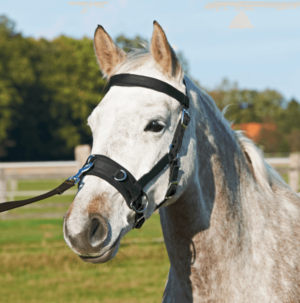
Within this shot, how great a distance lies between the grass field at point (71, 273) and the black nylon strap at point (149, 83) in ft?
9.41

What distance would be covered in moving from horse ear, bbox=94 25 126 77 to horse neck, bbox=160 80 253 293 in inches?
22.1

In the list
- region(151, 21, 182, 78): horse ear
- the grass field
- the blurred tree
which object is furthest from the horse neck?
the blurred tree

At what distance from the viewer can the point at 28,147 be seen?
43375mm

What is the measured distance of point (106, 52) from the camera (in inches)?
105

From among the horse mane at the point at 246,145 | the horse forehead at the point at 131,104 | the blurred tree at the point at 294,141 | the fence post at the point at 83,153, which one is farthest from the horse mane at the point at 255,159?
the blurred tree at the point at 294,141

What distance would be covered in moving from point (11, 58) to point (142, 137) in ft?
155

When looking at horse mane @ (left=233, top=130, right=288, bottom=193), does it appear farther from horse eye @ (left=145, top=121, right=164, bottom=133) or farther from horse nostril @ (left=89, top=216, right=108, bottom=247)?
horse nostril @ (left=89, top=216, right=108, bottom=247)

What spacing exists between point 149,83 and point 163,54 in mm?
209

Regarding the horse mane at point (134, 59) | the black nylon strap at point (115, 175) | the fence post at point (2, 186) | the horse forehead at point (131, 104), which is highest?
the horse mane at point (134, 59)

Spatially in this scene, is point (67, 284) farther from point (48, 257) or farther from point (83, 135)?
point (83, 135)

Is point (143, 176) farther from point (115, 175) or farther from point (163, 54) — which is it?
point (163, 54)

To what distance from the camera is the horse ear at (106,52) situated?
262 cm

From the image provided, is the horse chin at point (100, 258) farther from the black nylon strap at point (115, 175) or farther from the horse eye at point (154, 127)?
the horse eye at point (154, 127)

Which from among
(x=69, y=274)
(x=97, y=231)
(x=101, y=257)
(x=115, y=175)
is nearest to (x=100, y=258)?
(x=101, y=257)
